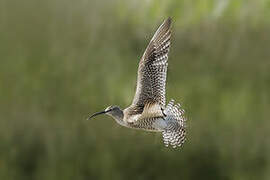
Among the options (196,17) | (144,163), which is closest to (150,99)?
(144,163)

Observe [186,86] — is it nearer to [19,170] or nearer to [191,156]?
[191,156]

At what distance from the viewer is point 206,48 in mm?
7969

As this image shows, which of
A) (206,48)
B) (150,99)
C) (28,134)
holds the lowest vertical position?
(150,99)

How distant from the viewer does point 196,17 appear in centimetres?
816

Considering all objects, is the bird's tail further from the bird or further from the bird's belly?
the bird's belly

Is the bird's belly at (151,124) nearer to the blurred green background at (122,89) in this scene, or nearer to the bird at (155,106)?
the bird at (155,106)

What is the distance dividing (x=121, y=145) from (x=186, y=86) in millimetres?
667

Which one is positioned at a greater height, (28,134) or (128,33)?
(128,33)

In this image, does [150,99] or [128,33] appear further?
[128,33]

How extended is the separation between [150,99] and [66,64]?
114 inches

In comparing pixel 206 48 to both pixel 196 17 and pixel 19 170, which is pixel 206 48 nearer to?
pixel 196 17

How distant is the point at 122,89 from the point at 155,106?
9.43ft

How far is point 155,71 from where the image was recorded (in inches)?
211

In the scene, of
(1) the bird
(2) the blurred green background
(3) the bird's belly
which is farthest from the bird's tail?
(2) the blurred green background
